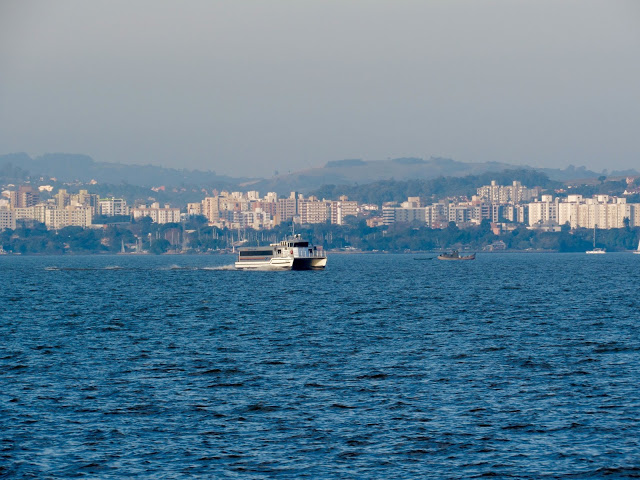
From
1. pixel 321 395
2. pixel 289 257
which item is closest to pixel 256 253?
pixel 289 257

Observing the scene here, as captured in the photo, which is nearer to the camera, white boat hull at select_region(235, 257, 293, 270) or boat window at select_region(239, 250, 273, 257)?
white boat hull at select_region(235, 257, 293, 270)

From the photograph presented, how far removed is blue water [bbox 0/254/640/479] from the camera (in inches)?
1196

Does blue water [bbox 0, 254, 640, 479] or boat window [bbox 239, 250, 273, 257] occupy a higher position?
boat window [bbox 239, 250, 273, 257]

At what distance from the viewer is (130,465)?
1176 inches

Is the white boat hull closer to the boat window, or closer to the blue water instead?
the boat window

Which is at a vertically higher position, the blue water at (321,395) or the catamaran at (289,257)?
the catamaran at (289,257)

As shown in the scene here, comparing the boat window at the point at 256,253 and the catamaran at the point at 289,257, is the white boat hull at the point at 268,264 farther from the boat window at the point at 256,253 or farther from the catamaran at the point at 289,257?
the boat window at the point at 256,253

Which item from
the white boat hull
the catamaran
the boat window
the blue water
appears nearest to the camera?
the blue water

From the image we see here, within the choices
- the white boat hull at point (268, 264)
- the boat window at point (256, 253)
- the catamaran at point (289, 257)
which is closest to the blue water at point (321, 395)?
the catamaran at point (289, 257)

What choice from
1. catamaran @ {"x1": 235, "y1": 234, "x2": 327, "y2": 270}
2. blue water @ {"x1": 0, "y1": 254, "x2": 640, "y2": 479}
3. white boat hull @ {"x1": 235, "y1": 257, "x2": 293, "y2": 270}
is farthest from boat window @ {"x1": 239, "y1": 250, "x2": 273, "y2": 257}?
blue water @ {"x1": 0, "y1": 254, "x2": 640, "y2": 479}

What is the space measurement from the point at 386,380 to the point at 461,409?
283 inches

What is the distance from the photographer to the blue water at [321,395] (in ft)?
99.7

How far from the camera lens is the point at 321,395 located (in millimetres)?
40375

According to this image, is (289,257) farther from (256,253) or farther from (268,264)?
(256,253)
